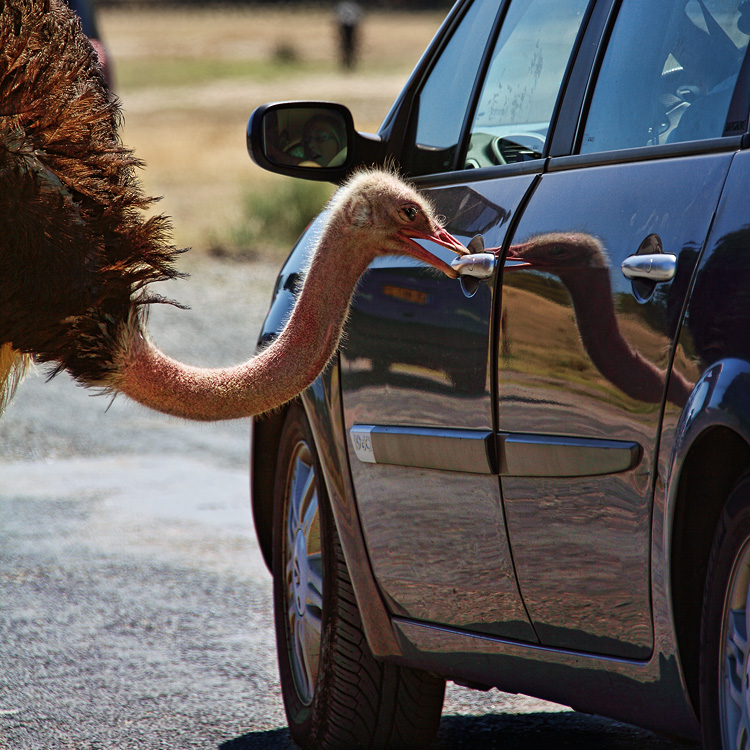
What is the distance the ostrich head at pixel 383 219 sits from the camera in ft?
11.9

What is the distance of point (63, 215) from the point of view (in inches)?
139

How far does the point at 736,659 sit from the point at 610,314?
0.71 meters

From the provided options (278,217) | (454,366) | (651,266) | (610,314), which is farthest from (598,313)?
(278,217)

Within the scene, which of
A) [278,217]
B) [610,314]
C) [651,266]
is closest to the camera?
[651,266]

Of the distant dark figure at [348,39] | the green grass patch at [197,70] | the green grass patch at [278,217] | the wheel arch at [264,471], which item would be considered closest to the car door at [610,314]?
the wheel arch at [264,471]

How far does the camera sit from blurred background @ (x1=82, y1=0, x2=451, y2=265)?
62.2 ft

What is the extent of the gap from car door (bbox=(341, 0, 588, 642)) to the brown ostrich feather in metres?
0.61

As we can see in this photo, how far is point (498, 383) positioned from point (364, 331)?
0.69 m

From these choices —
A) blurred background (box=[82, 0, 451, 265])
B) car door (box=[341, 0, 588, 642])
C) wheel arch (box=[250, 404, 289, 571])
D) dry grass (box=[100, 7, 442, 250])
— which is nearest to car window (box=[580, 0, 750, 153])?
car door (box=[341, 0, 588, 642])

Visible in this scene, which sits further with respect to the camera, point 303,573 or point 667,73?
point 303,573

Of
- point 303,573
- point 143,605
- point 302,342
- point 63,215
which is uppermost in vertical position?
point 63,215

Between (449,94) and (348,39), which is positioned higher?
(449,94)

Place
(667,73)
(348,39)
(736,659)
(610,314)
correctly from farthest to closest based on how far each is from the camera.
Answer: (348,39)
(667,73)
(610,314)
(736,659)

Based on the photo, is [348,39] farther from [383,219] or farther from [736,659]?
[736,659]
